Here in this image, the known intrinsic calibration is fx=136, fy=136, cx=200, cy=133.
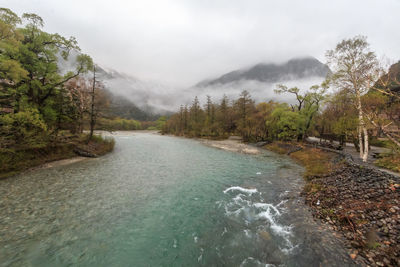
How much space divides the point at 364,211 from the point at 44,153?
2925 cm

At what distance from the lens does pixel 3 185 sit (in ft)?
34.9

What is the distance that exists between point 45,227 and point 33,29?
887 inches

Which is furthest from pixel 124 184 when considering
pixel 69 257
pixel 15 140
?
pixel 15 140

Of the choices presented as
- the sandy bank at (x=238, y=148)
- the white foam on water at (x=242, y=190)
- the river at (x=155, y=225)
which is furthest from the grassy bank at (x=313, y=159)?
the white foam on water at (x=242, y=190)

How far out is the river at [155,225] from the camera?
17.7 ft

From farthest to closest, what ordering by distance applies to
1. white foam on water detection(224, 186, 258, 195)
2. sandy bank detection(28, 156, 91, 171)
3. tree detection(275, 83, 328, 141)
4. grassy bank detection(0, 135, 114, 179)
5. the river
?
tree detection(275, 83, 328, 141) < sandy bank detection(28, 156, 91, 171) < grassy bank detection(0, 135, 114, 179) < white foam on water detection(224, 186, 258, 195) < the river

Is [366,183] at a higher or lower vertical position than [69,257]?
higher

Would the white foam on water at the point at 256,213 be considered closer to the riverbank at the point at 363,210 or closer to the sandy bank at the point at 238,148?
the riverbank at the point at 363,210

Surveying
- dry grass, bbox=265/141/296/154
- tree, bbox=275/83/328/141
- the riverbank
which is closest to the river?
the riverbank

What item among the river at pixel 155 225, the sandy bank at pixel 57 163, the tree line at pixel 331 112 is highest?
the tree line at pixel 331 112

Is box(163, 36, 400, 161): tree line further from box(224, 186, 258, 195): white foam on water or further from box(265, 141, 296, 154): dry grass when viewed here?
box(224, 186, 258, 195): white foam on water

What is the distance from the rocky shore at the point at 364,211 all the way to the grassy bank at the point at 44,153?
24.7 meters

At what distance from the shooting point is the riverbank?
17.1ft

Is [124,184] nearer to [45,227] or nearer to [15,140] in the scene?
[45,227]
